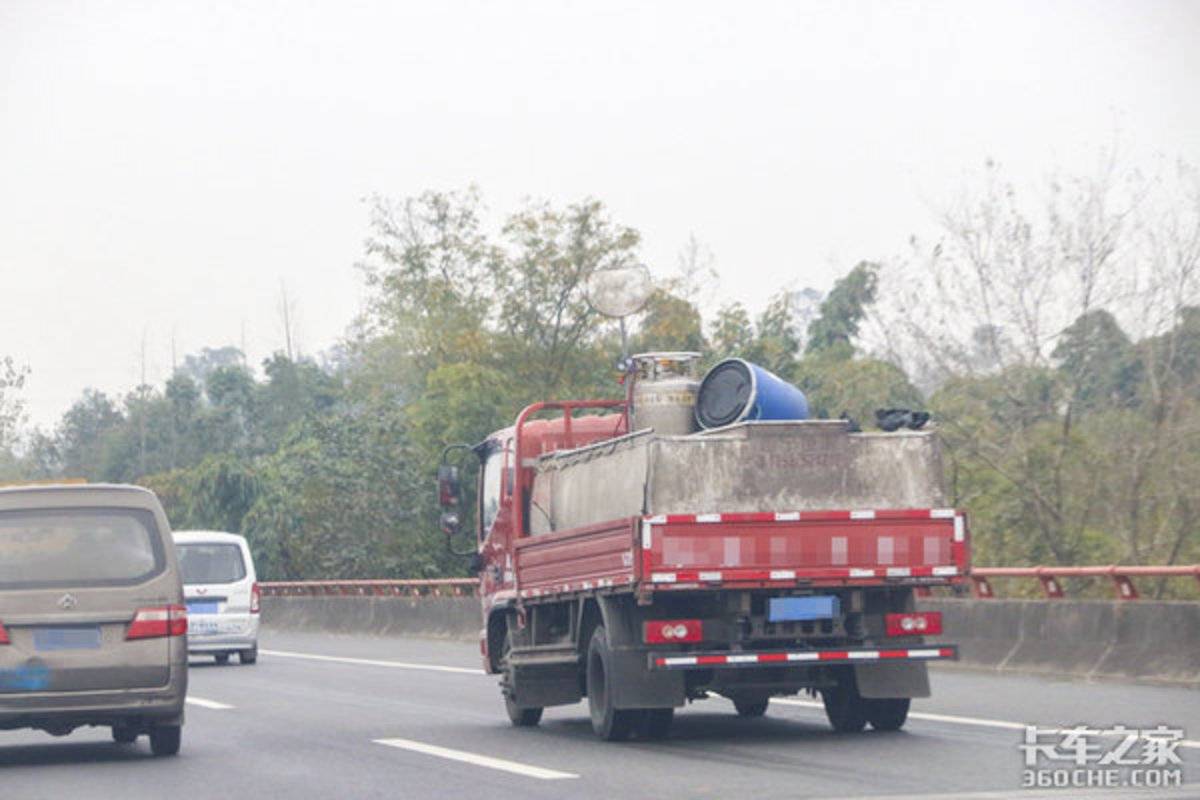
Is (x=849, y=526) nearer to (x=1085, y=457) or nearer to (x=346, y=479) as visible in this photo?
(x=1085, y=457)

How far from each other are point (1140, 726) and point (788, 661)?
2.41m

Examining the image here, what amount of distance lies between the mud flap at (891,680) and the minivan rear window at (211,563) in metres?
15.7

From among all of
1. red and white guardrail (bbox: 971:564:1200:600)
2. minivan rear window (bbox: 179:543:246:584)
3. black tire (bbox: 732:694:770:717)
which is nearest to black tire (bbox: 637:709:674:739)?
black tire (bbox: 732:694:770:717)

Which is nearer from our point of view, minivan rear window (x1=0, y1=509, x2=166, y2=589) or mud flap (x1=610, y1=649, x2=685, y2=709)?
minivan rear window (x1=0, y1=509, x2=166, y2=589)

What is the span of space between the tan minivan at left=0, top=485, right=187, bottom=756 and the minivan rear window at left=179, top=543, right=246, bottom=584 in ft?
47.6

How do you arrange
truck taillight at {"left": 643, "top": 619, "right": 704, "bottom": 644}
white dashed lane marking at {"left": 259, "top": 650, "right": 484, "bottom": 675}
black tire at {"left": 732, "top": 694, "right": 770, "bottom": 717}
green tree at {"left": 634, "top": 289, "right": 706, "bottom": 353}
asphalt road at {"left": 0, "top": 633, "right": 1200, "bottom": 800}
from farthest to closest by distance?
green tree at {"left": 634, "top": 289, "right": 706, "bottom": 353}, white dashed lane marking at {"left": 259, "top": 650, "right": 484, "bottom": 675}, black tire at {"left": 732, "top": 694, "right": 770, "bottom": 717}, truck taillight at {"left": 643, "top": 619, "right": 704, "bottom": 644}, asphalt road at {"left": 0, "top": 633, "right": 1200, "bottom": 800}

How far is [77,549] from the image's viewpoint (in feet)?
45.0

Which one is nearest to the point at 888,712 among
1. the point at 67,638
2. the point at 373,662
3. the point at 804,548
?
the point at 804,548

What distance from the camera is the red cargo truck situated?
13.6m

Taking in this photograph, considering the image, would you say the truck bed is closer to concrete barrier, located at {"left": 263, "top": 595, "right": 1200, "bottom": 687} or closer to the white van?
concrete barrier, located at {"left": 263, "top": 595, "right": 1200, "bottom": 687}

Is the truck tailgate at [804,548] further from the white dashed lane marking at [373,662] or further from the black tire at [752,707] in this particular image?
the white dashed lane marking at [373,662]

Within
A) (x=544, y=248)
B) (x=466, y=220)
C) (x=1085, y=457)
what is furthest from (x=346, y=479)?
(x=1085, y=457)

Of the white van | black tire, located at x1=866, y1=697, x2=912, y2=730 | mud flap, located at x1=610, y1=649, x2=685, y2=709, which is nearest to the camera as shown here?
mud flap, located at x1=610, y1=649, x2=685, y2=709

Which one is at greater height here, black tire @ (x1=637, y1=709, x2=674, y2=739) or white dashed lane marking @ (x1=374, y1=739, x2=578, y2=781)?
black tire @ (x1=637, y1=709, x2=674, y2=739)
